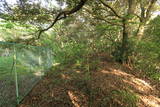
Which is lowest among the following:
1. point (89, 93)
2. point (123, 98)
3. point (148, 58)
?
point (123, 98)

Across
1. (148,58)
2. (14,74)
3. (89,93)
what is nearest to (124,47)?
(148,58)

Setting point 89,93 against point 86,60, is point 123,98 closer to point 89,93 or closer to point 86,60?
point 89,93

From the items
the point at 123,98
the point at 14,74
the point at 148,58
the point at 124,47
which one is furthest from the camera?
the point at 124,47

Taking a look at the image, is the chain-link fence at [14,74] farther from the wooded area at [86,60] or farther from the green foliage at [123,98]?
the green foliage at [123,98]

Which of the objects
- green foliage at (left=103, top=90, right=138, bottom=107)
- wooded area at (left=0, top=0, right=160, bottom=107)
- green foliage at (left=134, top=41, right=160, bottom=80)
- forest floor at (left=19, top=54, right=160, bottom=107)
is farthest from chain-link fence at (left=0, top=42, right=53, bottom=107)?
green foliage at (left=134, top=41, right=160, bottom=80)

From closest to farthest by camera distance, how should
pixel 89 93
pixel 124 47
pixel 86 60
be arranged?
pixel 89 93
pixel 124 47
pixel 86 60

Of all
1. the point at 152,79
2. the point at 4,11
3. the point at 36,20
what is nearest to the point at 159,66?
the point at 152,79

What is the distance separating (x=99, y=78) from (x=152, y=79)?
3.27 m

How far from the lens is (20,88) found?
402 cm

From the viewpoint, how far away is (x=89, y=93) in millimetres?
4453

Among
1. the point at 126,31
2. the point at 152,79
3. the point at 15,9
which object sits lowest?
the point at 152,79

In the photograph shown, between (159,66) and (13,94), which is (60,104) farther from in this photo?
(159,66)

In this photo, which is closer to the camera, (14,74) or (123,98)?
(14,74)

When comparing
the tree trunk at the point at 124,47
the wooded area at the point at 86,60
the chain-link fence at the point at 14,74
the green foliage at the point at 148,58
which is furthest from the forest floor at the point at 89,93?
the tree trunk at the point at 124,47
